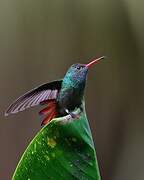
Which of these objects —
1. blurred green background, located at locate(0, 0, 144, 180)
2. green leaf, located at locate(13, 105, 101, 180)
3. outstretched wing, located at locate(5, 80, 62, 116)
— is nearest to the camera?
green leaf, located at locate(13, 105, 101, 180)

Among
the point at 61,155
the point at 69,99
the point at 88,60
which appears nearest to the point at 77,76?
the point at 69,99

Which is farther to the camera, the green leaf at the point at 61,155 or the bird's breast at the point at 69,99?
the bird's breast at the point at 69,99

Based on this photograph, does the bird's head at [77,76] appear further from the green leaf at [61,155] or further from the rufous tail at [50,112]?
the green leaf at [61,155]

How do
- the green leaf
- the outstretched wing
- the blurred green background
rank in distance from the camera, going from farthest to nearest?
the blurred green background, the outstretched wing, the green leaf

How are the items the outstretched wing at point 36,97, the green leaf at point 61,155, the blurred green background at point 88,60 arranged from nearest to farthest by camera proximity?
the green leaf at point 61,155, the outstretched wing at point 36,97, the blurred green background at point 88,60

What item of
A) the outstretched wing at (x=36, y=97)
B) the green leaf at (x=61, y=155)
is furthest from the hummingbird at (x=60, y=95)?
the green leaf at (x=61, y=155)

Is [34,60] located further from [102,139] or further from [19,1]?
[102,139]

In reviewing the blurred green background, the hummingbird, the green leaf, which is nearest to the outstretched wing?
the hummingbird

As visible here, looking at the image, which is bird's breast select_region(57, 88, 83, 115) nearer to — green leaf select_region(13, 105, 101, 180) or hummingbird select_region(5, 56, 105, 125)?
hummingbird select_region(5, 56, 105, 125)
